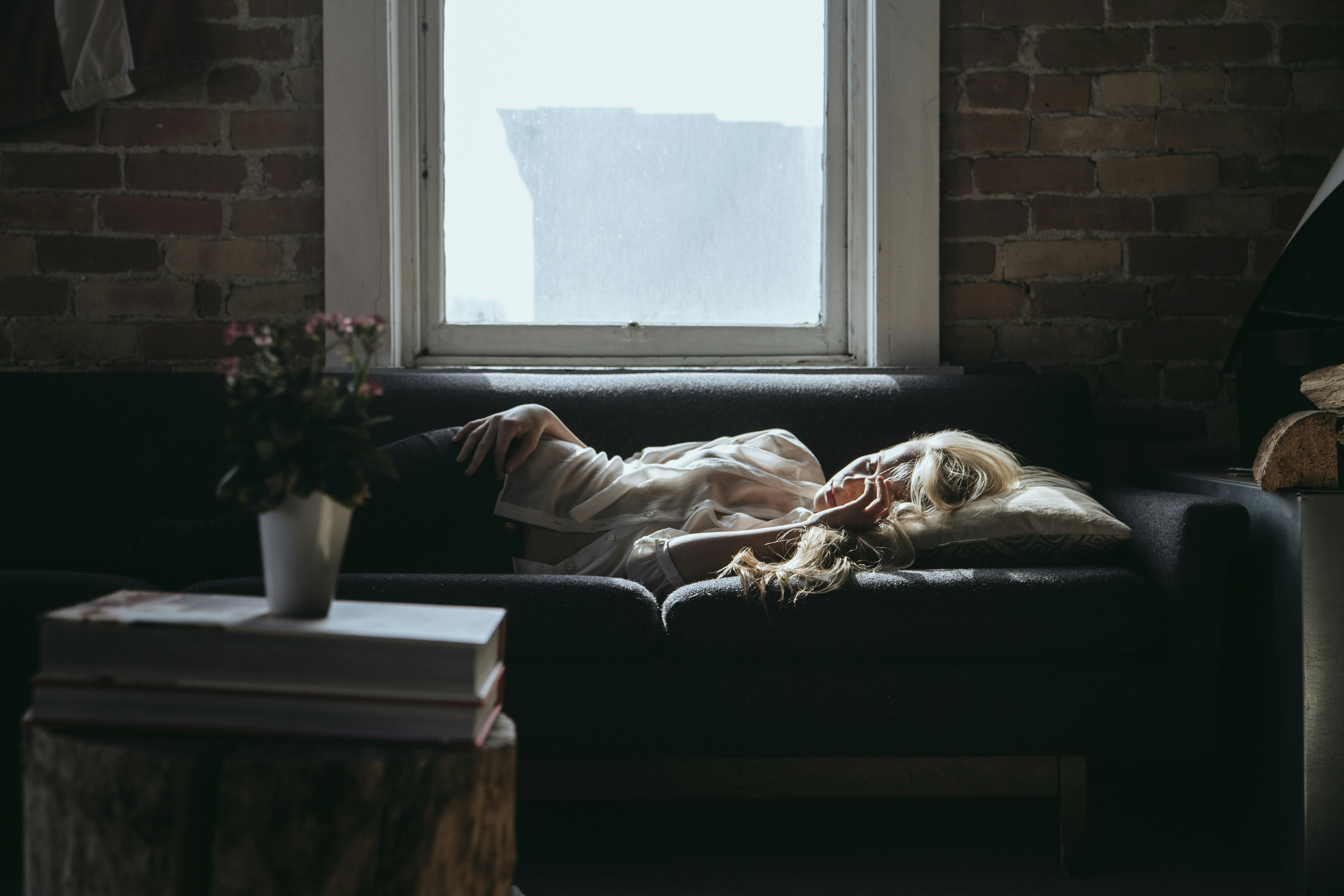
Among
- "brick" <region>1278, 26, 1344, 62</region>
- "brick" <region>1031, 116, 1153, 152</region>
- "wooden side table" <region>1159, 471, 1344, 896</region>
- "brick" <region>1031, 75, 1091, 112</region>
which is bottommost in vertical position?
"wooden side table" <region>1159, 471, 1344, 896</region>

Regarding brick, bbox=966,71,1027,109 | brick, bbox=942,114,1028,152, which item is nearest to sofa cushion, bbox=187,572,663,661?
brick, bbox=942,114,1028,152

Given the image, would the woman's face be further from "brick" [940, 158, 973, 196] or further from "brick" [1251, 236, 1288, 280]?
"brick" [1251, 236, 1288, 280]

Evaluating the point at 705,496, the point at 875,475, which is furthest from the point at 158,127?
the point at 875,475

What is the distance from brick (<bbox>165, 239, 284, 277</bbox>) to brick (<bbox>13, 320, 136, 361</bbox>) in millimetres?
216

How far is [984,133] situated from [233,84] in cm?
196

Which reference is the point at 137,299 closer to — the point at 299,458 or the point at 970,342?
the point at 299,458

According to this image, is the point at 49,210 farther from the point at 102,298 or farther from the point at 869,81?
the point at 869,81

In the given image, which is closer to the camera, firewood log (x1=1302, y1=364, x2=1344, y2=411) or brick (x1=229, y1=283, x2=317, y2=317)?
firewood log (x1=1302, y1=364, x2=1344, y2=411)

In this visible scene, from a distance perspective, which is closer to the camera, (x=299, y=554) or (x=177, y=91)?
(x=299, y=554)

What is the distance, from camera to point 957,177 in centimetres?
233

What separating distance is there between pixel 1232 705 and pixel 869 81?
1.72 meters

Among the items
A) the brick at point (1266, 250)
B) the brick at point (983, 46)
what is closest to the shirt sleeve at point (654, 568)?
the brick at point (983, 46)

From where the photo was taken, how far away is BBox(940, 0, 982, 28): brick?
7.55ft

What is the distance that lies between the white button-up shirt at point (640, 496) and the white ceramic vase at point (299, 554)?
0.95 metres
